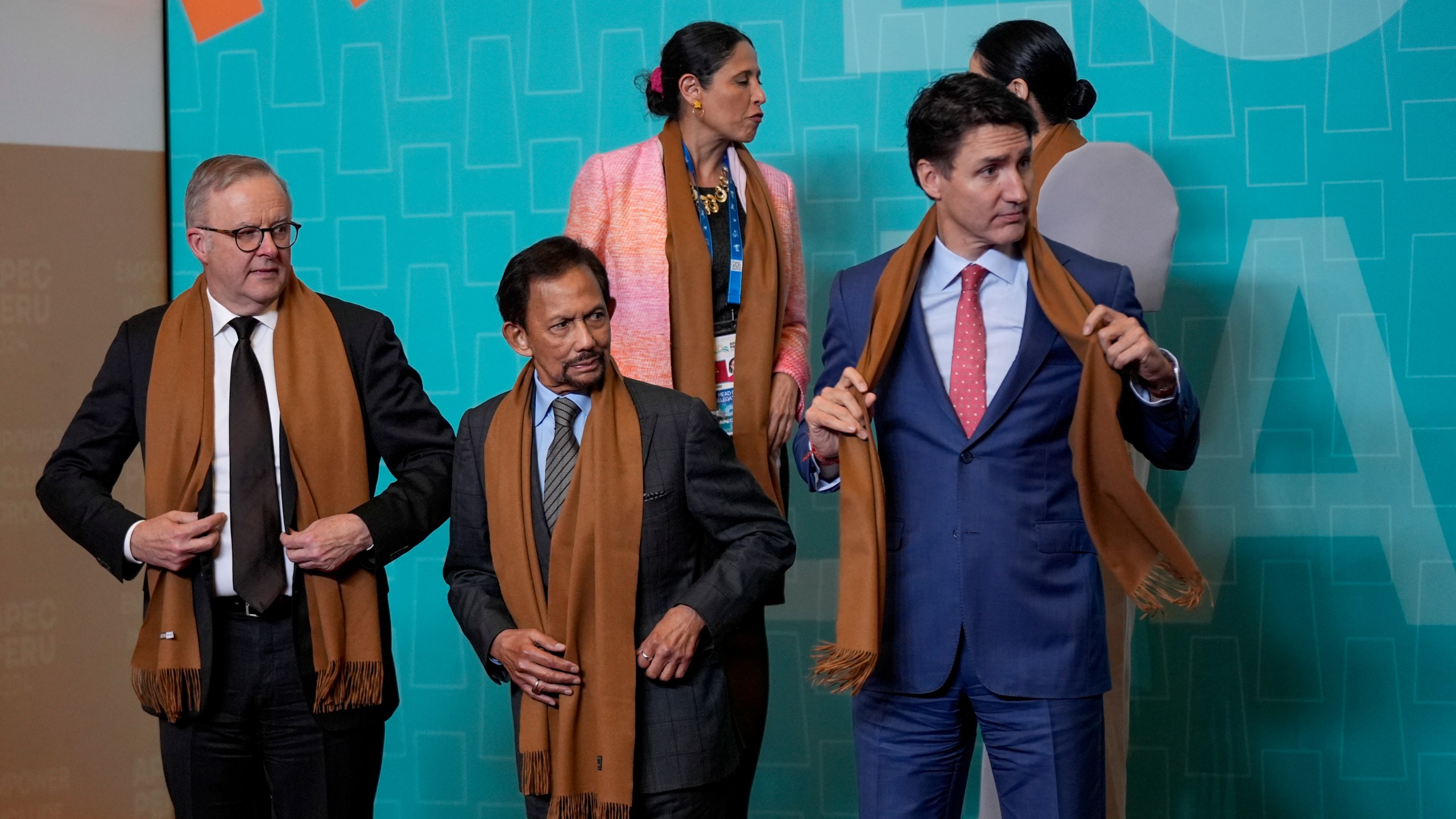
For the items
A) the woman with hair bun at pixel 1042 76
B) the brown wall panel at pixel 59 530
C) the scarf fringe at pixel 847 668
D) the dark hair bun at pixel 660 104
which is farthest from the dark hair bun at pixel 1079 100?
the brown wall panel at pixel 59 530

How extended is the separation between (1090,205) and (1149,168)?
0.44 ft

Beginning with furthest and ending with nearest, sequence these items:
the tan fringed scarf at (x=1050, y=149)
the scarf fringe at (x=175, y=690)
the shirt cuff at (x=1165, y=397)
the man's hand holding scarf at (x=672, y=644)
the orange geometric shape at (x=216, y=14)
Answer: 1. the orange geometric shape at (x=216, y=14)
2. the tan fringed scarf at (x=1050, y=149)
3. the scarf fringe at (x=175, y=690)
4. the man's hand holding scarf at (x=672, y=644)
5. the shirt cuff at (x=1165, y=397)

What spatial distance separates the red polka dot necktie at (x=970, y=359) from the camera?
7.36 ft

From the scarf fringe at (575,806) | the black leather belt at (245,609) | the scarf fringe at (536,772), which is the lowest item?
the scarf fringe at (575,806)

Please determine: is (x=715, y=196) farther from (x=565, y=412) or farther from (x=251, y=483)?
(x=251, y=483)

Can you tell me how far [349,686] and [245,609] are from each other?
23 centimetres

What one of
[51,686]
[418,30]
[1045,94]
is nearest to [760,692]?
[1045,94]

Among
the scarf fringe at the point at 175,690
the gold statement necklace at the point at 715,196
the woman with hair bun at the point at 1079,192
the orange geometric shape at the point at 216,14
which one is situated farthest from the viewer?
the orange geometric shape at the point at 216,14

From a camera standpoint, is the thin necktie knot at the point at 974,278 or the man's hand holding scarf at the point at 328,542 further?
the man's hand holding scarf at the point at 328,542

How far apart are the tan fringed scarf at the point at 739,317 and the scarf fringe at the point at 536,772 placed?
93cm

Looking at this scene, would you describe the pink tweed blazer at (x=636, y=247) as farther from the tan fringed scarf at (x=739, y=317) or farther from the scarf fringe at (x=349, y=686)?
the scarf fringe at (x=349, y=686)

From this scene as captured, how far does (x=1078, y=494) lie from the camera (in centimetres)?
225

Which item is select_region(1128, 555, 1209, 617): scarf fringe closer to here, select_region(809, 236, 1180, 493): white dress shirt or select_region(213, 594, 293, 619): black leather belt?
select_region(809, 236, 1180, 493): white dress shirt

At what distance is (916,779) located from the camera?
2.27 metres
